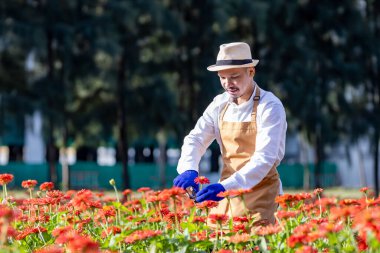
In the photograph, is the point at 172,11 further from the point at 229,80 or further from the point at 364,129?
the point at 229,80

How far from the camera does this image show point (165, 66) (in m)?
20.5

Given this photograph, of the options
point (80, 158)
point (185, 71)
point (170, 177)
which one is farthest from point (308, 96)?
point (80, 158)

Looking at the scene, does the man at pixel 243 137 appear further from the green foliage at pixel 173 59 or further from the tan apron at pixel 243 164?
the green foliage at pixel 173 59

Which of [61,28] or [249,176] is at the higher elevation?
[61,28]

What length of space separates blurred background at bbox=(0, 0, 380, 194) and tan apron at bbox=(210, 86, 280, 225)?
44.9ft

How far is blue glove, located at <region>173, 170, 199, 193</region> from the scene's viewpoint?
14.4 feet

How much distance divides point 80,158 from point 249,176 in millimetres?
28475

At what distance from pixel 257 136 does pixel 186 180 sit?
48 centimetres

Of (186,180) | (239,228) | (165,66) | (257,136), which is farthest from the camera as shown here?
(165,66)

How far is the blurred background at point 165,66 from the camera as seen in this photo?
18.6 meters

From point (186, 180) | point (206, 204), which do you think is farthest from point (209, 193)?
point (186, 180)

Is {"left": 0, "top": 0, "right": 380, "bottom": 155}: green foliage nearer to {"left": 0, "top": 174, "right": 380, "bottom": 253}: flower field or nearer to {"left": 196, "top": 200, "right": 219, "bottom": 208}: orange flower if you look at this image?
{"left": 0, "top": 174, "right": 380, "bottom": 253}: flower field

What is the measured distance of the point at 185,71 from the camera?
67.9ft

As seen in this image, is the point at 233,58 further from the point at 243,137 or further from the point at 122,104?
the point at 122,104
